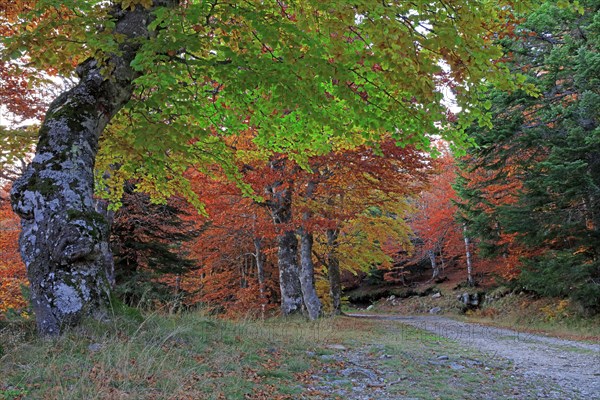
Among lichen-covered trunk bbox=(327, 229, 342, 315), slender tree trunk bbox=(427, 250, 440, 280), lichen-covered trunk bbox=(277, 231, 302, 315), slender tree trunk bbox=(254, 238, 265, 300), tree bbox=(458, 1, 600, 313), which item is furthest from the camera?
slender tree trunk bbox=(427, 250, 440, 280)

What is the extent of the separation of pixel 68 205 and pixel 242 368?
9.23ft

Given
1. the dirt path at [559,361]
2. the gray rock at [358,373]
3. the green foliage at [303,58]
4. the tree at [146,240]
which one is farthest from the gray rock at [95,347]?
the tree at [146,240]

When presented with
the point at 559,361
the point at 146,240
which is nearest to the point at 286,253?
the point at 146,240

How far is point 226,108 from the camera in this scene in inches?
290

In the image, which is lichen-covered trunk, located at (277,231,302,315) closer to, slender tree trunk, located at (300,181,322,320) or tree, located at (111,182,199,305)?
slender tree trunk, located at (300,181,322,320)

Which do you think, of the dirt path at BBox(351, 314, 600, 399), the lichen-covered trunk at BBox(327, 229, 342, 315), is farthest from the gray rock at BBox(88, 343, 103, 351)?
the lichen-covered trunk at BBox(327, 229, 342, 315)

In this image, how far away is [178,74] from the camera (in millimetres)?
5266

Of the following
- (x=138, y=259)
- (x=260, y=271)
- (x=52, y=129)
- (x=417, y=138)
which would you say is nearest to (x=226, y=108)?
(x=52, y=129)

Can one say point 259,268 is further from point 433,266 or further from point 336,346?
point 433,266

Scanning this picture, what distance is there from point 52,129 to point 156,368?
10.7ft

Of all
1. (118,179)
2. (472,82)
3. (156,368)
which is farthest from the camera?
(118,179)

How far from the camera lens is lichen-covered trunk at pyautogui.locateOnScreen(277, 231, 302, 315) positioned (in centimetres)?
1339

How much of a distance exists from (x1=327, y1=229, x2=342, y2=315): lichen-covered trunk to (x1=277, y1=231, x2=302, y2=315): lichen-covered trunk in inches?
175

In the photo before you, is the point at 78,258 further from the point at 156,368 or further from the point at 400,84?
the point at 400,84
